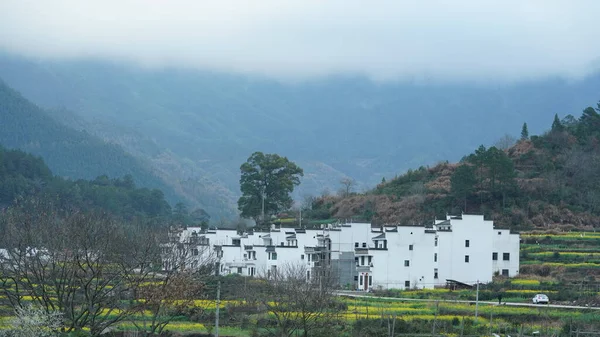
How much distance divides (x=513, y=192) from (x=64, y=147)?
314ft

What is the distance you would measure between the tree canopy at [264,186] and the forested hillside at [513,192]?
2864 mm

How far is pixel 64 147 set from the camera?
155500 mm

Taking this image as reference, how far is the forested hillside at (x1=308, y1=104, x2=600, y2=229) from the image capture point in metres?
71.6

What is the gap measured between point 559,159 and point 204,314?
42542mm

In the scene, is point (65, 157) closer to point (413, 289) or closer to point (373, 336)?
point (413, 289)

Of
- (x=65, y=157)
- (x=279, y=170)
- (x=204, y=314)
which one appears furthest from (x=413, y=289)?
(x=65, y=157)

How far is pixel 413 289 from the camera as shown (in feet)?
184

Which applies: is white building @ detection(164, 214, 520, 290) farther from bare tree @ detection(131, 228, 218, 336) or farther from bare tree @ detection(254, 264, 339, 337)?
bare tree @ detection(131, 228, 218, 336)

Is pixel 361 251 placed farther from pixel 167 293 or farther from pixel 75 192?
pixel 75 192

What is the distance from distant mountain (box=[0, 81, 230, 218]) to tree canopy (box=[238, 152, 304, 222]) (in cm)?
Result: 7027

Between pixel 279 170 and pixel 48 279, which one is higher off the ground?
pixel 279 170

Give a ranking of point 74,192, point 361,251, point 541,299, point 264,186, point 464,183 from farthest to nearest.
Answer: point 74,192 < point 264,186 < point 464,183 < point 361,251 < point 541,299

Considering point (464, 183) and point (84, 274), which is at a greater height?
point (464, 183)

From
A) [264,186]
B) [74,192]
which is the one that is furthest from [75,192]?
[264,186]
